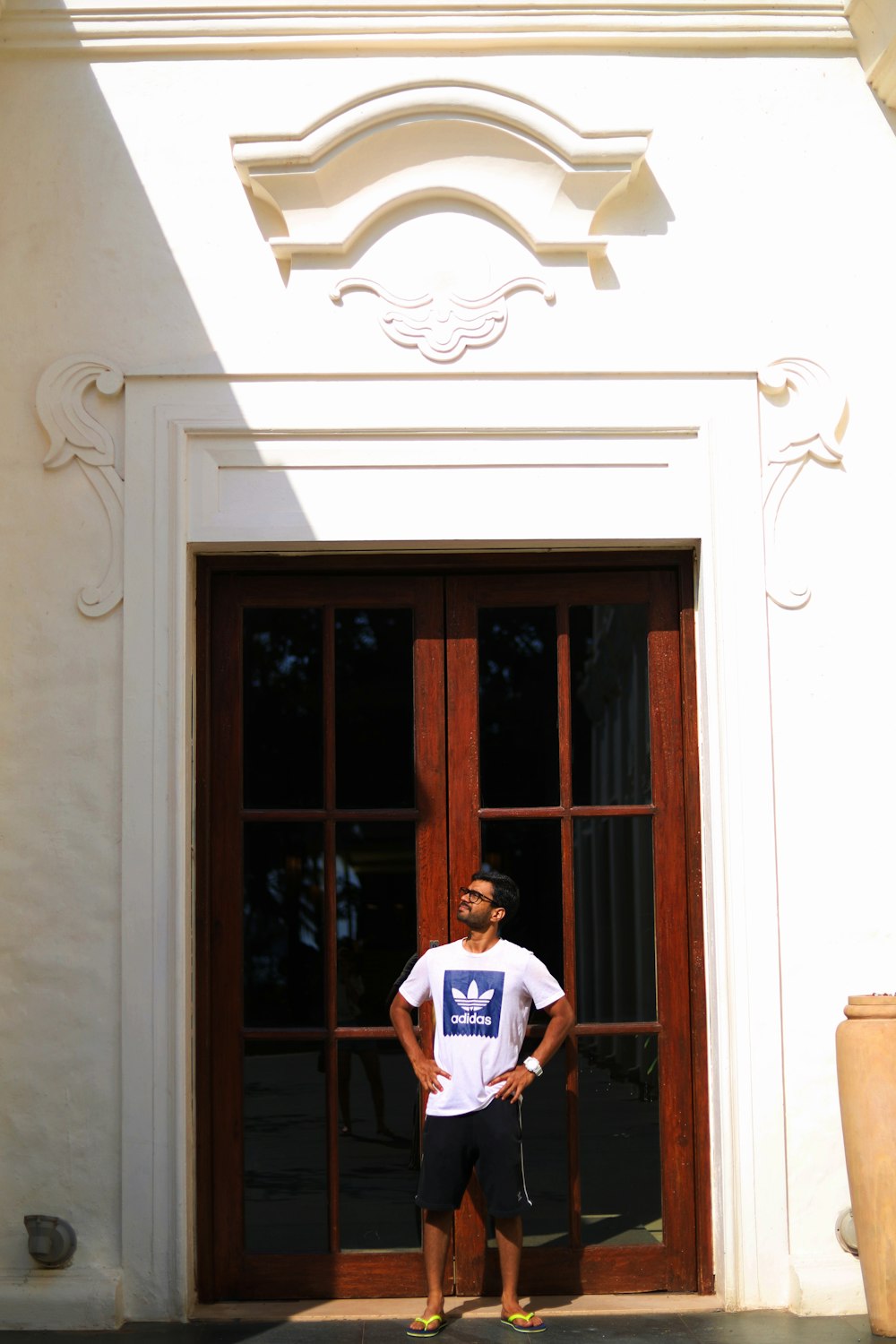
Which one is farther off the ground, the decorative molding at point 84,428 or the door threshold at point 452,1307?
the decorative molding at point 84,428

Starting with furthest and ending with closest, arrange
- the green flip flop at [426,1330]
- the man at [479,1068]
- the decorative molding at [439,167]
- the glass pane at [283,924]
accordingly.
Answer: the glass pane at [283,924]
the decorative molding at [439,167]
the man at [479,1068]
the green flip flop at [426,1330]

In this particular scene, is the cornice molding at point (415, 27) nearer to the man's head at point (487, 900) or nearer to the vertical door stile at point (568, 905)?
the vertical door stile at point (568, 905)

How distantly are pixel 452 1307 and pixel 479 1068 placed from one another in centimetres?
85

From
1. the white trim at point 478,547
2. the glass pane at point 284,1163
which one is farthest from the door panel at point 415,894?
the white trim at point 478,547

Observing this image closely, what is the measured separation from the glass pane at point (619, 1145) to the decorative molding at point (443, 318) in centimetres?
243

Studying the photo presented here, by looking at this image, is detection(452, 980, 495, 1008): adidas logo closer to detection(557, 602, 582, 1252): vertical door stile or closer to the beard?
the beard

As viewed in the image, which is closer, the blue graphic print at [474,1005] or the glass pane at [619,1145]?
the blue graphic print at [474,1005]

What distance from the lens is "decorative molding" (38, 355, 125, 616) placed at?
17.8 ft

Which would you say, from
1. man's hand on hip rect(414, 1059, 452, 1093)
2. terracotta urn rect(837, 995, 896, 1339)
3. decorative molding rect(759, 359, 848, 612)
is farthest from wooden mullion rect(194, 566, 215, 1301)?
terracotta urn rect(837, 995, 896, 1339)

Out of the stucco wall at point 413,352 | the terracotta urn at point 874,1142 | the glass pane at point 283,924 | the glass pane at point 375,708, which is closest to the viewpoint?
the terracotta urn at point 874,1142

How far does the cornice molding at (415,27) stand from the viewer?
18.1 ft

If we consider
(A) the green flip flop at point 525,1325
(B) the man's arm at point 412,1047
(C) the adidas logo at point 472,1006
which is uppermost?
(C) the adidas logo at point 472,1006

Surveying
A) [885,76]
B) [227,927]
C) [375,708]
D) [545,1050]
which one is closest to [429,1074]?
[545,1050]

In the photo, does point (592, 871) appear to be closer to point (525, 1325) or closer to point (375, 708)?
point (375, 708)
